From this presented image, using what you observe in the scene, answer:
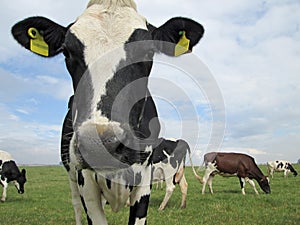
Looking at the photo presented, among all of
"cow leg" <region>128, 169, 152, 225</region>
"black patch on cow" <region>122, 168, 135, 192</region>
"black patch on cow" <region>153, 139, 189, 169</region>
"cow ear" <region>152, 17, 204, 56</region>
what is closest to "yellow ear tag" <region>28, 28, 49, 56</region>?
"cow ear" <region>152, 17, 204, 56</region>

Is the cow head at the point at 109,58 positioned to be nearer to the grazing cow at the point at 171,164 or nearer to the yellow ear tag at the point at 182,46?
the yellow ear tag at the point at 182,46

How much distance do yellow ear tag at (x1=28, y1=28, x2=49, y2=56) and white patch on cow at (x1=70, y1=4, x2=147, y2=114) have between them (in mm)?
917

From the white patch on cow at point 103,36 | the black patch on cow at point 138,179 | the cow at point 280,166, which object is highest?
the white patch on cow at point 103,36

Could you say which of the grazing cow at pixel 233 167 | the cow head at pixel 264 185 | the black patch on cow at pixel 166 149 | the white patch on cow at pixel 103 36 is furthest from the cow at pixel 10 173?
the white patch on cow at pixel 103 36

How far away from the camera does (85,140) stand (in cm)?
271

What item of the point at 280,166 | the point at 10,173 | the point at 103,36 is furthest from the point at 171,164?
the point at 280,166

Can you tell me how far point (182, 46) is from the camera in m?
4.74

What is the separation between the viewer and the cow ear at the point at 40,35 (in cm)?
441

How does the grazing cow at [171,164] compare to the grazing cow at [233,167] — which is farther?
the grazing cow at [233,167]

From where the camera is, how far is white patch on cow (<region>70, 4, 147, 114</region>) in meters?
3.20

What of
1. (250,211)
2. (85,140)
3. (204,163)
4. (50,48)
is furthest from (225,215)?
(204,163)

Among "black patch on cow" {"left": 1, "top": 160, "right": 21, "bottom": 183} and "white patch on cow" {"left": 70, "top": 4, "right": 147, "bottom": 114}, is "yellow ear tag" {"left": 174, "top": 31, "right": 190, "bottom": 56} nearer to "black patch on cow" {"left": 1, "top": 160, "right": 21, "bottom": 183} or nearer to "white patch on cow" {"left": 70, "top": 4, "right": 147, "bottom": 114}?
"white patch on cow" {"left": 70, "top": 4, "right": 147, "bottom": 114}

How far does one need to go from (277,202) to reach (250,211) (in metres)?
2.76

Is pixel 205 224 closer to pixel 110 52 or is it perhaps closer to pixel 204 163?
pixel 110 52
